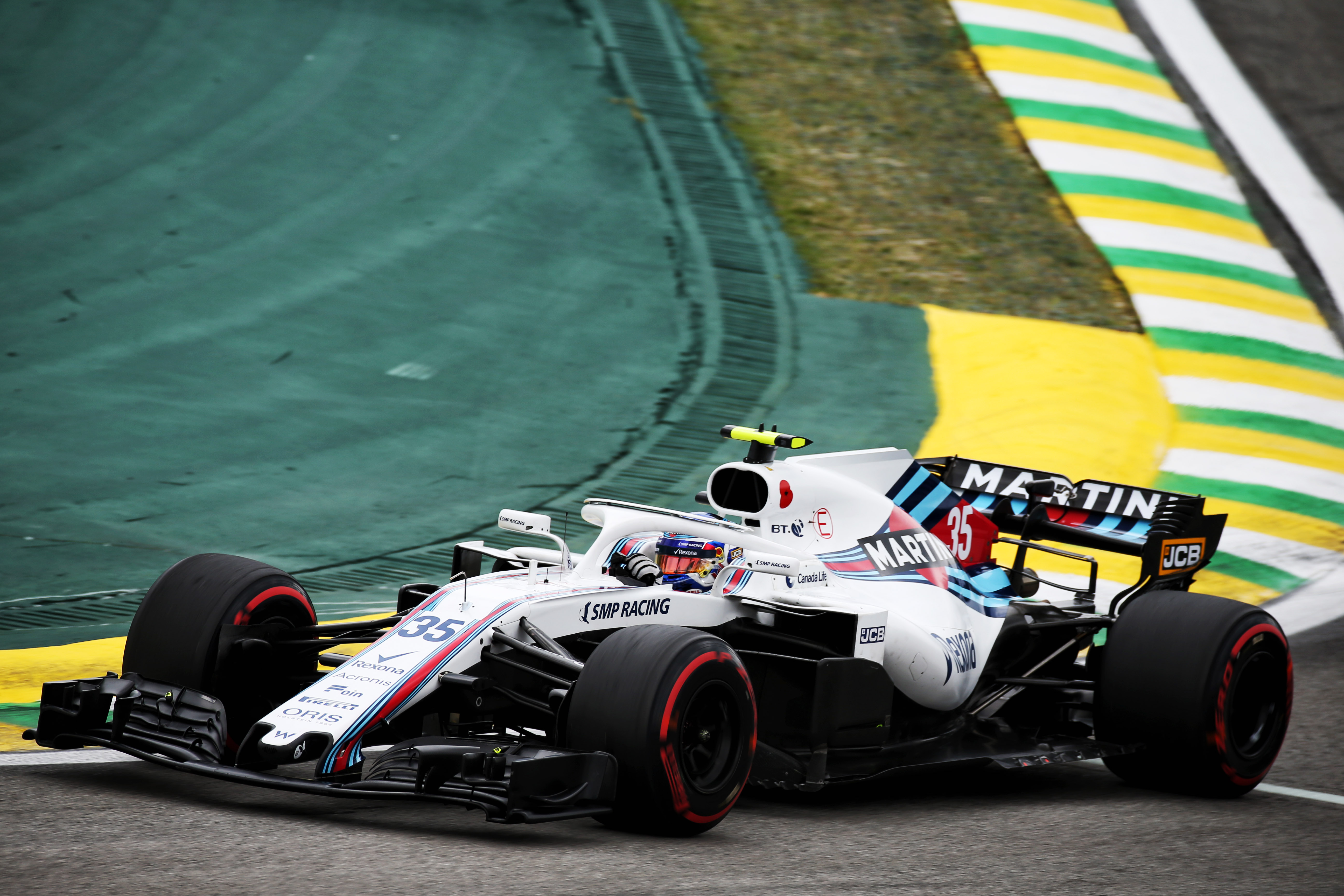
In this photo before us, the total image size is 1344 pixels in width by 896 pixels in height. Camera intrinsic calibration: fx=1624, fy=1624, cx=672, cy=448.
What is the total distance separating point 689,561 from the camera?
7.18 meters

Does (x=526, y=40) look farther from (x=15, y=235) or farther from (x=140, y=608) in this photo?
(x=140, y=608)

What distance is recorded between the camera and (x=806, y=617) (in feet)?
23.4

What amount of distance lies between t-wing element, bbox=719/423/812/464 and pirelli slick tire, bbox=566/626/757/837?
4.45ft

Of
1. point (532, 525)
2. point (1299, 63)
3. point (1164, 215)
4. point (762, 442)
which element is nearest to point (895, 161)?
point (1164, 215)

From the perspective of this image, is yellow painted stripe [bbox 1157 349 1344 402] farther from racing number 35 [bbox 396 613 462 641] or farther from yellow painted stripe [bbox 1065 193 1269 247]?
racing number 35 [bbox 396 613 462 641]

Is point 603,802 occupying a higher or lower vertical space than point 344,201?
lower

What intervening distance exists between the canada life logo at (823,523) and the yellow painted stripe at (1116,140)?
12.7 metres

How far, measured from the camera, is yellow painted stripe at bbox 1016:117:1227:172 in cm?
1909

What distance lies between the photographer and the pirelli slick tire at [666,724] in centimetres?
584

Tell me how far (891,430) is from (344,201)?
626 cm

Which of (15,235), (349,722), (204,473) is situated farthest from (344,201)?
(349,722)

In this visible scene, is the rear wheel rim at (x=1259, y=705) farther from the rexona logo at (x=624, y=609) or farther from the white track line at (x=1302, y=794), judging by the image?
the rexona logo at (x=624, y=609)

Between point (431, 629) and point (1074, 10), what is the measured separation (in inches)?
699

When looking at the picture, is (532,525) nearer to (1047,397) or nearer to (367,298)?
(367,298)
